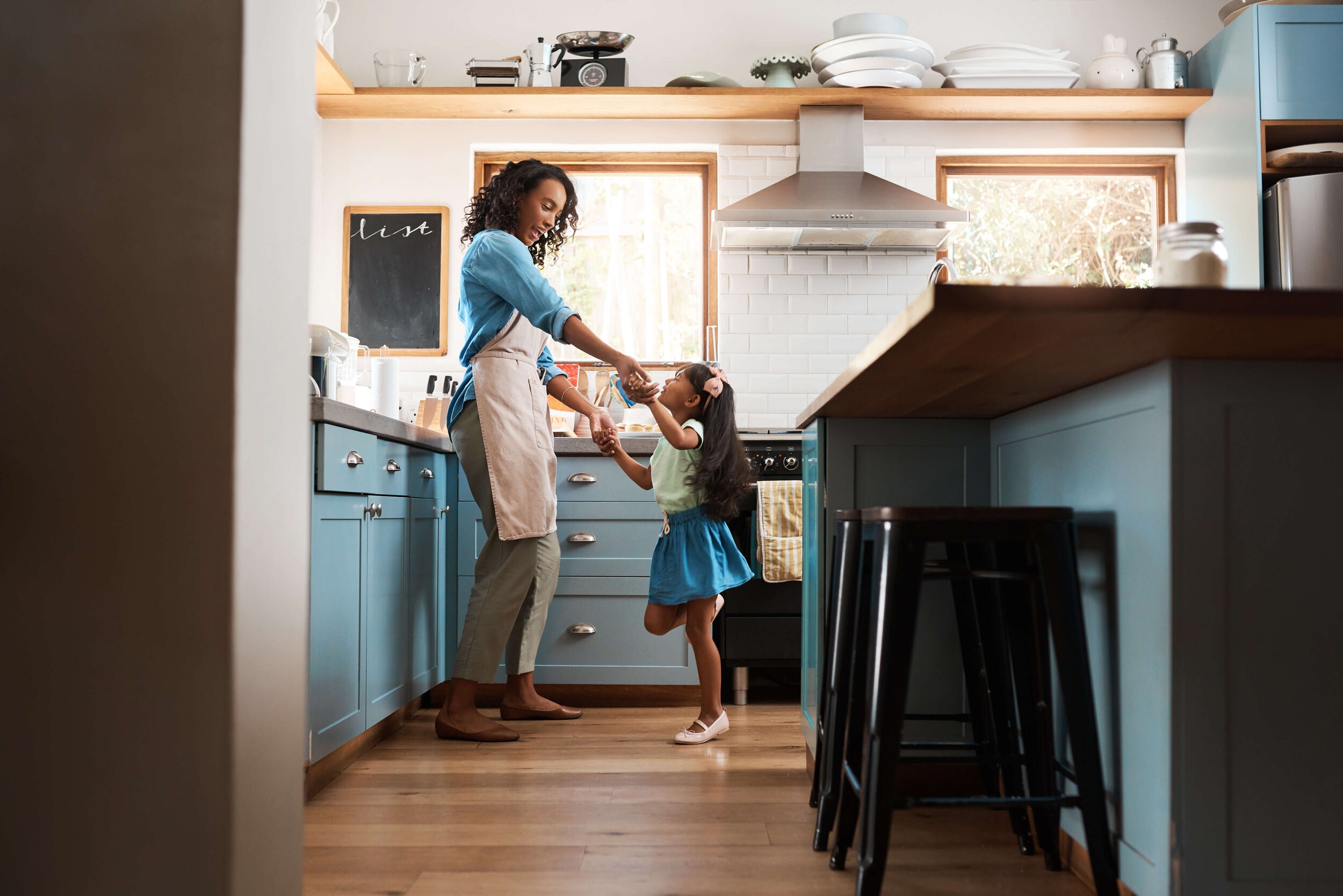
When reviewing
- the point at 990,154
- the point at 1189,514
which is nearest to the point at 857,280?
the point at 990,154

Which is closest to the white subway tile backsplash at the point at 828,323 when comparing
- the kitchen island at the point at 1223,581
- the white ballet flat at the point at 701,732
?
the white ballet flat at the point at 701,732

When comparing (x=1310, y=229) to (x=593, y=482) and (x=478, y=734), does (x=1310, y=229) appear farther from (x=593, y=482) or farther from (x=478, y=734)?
(x=478, y=734)

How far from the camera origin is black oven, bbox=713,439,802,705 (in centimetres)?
Result: 302

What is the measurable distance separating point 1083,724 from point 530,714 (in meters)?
1.81

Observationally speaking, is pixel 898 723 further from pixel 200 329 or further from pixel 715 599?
pixel 715 599

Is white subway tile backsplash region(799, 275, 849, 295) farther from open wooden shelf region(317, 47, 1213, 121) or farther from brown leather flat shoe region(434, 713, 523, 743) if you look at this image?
brown leather flat shoe region(434, 713, 523, 743)

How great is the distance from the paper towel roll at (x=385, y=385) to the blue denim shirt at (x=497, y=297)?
0.51 meters

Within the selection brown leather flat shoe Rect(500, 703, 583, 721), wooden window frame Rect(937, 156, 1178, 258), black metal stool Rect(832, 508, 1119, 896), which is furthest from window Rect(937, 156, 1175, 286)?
black metal stool Rect(832, 508, 1119, 896)

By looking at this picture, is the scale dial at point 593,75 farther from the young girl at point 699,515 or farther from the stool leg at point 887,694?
the stool leg at point 887,694

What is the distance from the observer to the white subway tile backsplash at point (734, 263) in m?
3.72

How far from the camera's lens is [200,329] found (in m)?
0.99

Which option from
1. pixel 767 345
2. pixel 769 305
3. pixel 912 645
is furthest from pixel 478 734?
pixel 769 305

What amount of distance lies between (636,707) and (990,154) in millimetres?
2464

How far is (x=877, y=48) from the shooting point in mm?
3443
